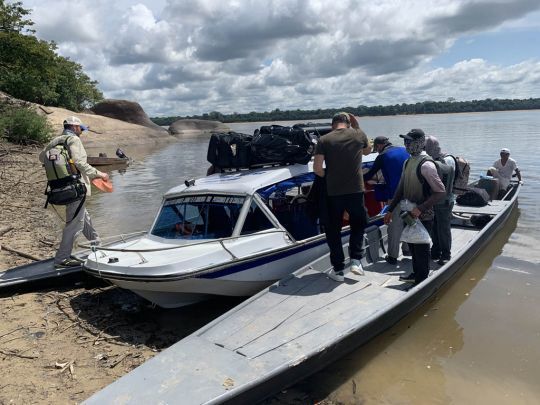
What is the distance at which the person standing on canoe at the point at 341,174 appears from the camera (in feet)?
18.7

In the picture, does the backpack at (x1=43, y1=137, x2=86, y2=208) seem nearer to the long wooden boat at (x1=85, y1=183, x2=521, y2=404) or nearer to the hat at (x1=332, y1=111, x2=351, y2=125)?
the long wooden boat at (x1=85, y1=183, x2=521, y2=404)

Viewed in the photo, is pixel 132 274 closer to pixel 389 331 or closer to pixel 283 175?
pixel 283 175

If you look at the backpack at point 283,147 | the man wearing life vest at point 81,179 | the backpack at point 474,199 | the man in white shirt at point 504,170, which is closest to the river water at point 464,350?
the backpack at point 474,199

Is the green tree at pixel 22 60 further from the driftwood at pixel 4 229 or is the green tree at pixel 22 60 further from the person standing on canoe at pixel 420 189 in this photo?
the person standing on canoe at pixel 420 189

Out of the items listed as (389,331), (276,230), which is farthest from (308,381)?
(276,230)

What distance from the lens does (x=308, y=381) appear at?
15.7 ft

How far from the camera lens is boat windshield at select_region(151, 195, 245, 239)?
6.38m

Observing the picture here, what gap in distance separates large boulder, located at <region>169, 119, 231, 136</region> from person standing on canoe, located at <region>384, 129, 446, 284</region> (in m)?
79.8

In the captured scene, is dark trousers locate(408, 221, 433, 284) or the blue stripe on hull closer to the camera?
the blue stripe on hull

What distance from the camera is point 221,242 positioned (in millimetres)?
5770

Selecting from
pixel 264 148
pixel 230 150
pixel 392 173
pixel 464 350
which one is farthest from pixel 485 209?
pixel 230 150

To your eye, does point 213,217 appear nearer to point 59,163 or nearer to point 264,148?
point 264,148

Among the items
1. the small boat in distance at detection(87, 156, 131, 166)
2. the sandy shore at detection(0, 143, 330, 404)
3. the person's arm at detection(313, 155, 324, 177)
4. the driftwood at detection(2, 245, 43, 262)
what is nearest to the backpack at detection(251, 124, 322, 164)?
the person's arm at detection(313, 155, 324, 177)

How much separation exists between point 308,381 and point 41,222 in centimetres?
941
